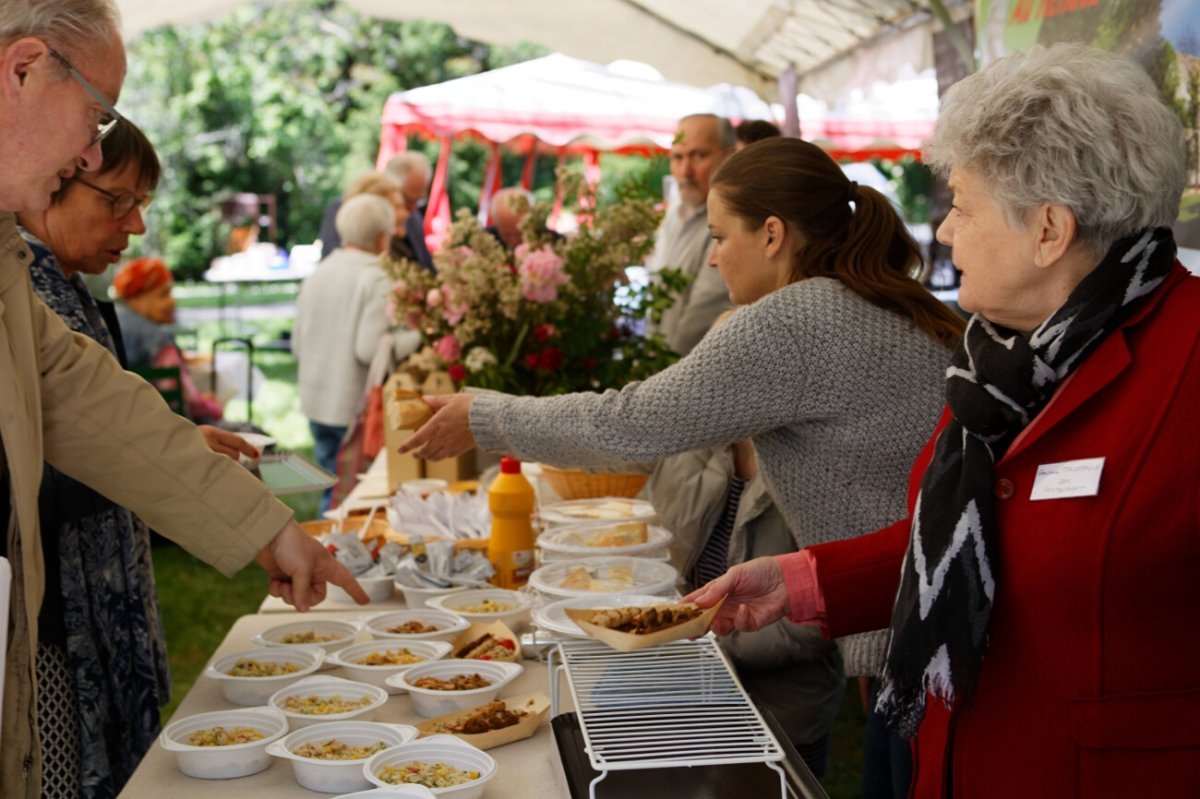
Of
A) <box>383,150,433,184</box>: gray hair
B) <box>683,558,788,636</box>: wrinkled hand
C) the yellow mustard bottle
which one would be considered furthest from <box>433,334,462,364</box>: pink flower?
<box>383,150,433,184</box>: gray hair

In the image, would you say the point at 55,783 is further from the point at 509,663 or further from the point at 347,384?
the point at 347,384

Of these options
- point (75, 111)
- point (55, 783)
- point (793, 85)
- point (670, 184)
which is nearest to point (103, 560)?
point (55, 783)

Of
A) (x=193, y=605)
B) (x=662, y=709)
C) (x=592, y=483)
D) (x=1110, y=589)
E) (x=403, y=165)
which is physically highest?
(x=1110, y=589)

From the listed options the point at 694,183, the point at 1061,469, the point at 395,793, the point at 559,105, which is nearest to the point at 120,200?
the point at 395,793

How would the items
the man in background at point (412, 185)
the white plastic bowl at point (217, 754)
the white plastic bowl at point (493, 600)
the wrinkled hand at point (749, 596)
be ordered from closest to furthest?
the white plastic bowl at point (217, 754) < the wrinkled hand at point (749, 596) < the white plastic bowl at point (493, 600) < the man in background at point (412, 185)

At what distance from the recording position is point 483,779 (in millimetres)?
1603

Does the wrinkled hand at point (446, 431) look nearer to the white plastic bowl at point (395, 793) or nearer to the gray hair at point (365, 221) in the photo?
the white plastic bowl at point (395, 793)

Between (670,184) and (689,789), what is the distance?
706 cm

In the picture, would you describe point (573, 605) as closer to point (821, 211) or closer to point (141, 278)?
point (821, 211)

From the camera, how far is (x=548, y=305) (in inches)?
133

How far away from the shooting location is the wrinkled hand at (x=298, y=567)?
6.74 feet

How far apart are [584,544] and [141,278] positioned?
5127 mm

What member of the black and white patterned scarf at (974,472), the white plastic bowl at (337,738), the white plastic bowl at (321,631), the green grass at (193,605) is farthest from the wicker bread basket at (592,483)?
the green grass at (193,605)

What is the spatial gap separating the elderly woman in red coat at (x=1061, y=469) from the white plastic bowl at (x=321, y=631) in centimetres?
104
